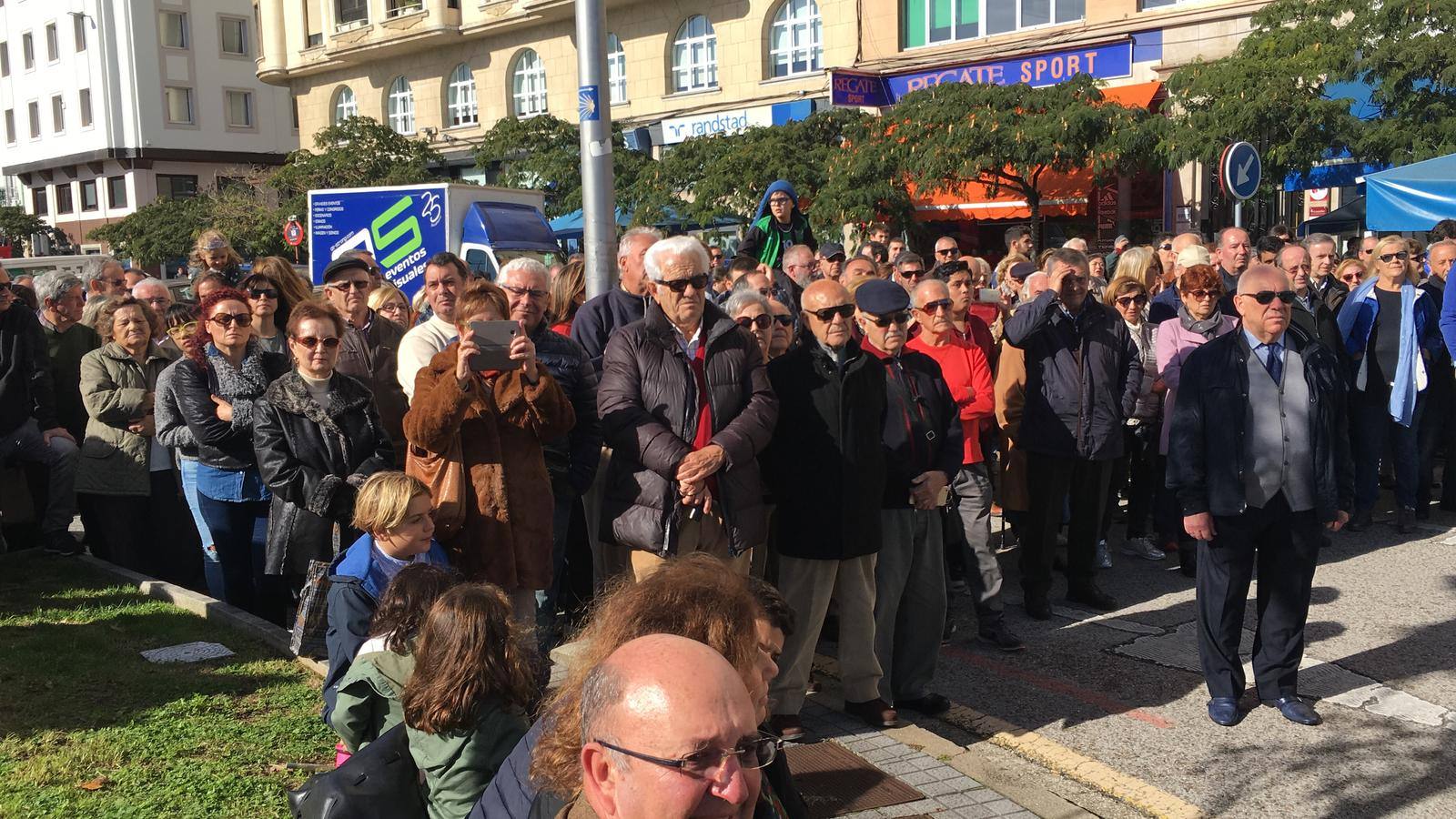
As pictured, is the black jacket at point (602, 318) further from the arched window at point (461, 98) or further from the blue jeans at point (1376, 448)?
the arched window at point (461, 98)

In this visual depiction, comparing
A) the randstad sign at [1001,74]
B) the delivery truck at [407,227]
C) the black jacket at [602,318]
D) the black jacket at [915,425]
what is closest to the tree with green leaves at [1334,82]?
the randstad sign at [1001,74]

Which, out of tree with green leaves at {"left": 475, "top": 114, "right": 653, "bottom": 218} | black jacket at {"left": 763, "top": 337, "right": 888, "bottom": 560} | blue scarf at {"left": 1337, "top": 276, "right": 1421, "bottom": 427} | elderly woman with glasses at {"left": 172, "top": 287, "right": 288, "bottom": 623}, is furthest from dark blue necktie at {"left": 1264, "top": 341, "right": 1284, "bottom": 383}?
tree with green leaves at {"left": 475, "top": 114, "right": 653, "bottom": 218}

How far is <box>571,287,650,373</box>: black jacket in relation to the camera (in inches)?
262

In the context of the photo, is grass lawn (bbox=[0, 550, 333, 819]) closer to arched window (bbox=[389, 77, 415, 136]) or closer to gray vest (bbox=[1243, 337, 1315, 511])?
gray vest (bbox=[1243, 337, 1315, 511])

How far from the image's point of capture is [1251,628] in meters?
6.99

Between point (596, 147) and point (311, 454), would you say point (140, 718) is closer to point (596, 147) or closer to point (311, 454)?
point (311, 454)

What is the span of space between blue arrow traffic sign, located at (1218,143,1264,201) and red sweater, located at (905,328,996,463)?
6.38 m

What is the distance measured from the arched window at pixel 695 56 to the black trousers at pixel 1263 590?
2903cm

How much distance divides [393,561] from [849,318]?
7.09 feet

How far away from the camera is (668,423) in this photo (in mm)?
5277

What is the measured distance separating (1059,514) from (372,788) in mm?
4804

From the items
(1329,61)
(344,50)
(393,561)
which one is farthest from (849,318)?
(344,50)

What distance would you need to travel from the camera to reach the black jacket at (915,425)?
5645 millimetres

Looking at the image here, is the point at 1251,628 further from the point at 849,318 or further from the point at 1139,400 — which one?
the point at 849,318
